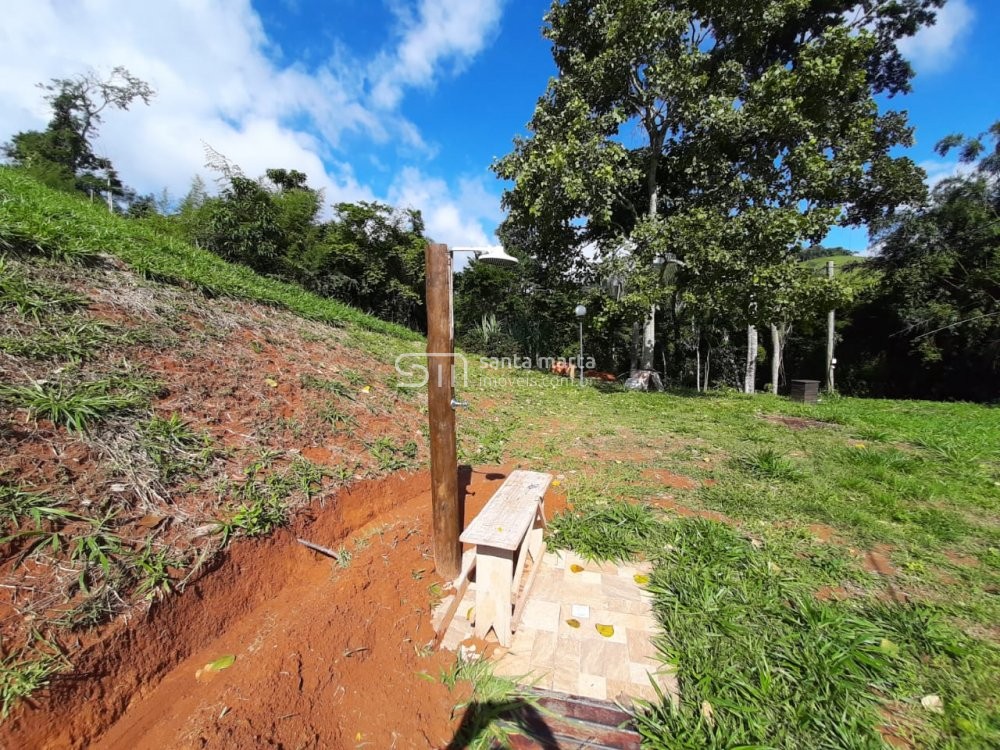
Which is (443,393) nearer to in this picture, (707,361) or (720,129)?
(720,129)

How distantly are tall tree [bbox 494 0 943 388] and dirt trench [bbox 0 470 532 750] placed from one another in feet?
23.7

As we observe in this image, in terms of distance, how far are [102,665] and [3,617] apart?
0.39 m

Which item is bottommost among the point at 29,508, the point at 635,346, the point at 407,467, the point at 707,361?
the point at 407,467

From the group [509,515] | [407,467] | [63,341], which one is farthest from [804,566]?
[63,341]

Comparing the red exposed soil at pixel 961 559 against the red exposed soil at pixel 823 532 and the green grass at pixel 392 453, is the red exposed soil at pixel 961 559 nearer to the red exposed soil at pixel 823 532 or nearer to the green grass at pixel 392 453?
the red exposed soil at pixel 823 532

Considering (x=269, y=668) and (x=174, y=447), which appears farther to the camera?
(x=174, y=447)

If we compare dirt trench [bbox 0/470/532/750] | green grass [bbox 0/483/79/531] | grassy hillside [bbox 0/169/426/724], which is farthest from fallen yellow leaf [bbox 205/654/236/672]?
green grass [bbox 0/483/79/531]

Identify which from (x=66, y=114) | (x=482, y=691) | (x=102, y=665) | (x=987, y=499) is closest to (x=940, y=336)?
(x=987, y=499)

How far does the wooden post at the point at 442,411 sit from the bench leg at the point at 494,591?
18.4 inches

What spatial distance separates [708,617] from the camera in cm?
191

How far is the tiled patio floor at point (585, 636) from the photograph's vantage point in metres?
1.66

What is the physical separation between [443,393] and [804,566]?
2.39 metres

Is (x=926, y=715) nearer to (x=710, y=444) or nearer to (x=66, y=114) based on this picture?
(x=710, y=444)

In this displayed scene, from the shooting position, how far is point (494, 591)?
6.02 feet
